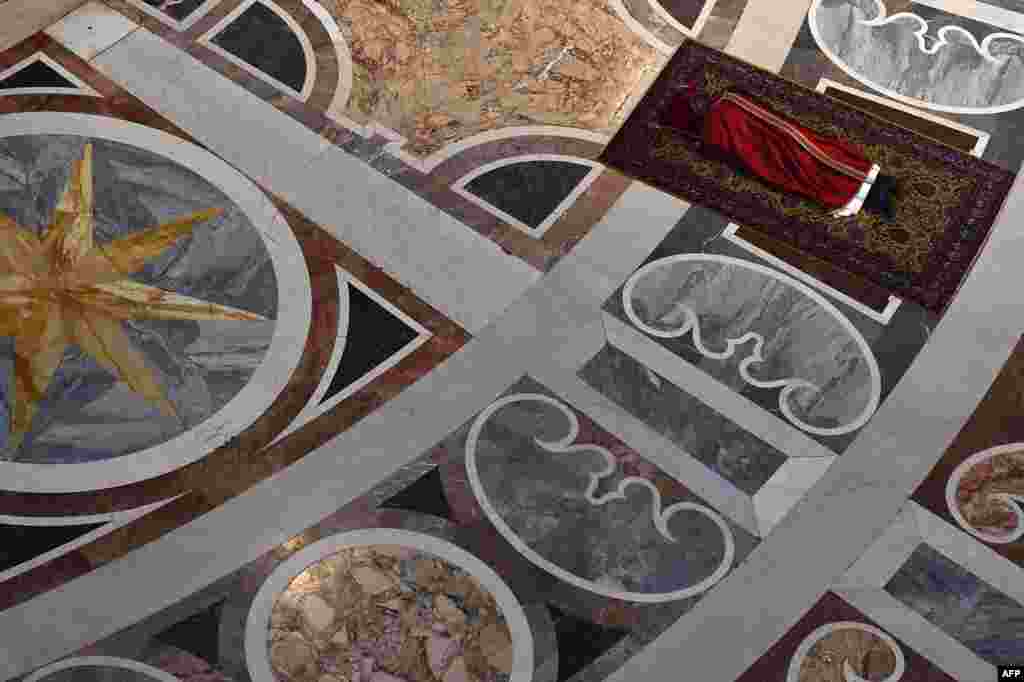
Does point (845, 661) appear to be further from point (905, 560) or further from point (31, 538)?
point (31, 538)

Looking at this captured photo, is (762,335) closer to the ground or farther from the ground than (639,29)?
closer to the ground

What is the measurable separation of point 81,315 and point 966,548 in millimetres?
4920

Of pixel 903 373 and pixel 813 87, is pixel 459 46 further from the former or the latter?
pixel 903 373

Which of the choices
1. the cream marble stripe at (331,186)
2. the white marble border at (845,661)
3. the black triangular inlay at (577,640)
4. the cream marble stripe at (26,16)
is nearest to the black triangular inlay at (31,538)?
the cream marble stripe at (331,186)

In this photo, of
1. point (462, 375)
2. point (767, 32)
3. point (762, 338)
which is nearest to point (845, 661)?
point (762, 338)

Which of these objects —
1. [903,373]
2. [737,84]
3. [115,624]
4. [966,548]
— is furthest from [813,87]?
[115,624]

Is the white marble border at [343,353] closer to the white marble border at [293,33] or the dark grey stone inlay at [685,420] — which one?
the dark grey stone inlay at [685,420]

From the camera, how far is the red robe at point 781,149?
7.59 metres

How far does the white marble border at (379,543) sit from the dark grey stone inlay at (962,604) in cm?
185

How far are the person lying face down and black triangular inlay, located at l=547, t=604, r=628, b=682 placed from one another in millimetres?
3045

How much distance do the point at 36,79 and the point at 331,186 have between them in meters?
2.17

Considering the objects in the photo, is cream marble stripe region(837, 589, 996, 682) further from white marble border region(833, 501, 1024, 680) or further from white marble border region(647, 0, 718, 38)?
white marble border region(647, 0, 718, 38)

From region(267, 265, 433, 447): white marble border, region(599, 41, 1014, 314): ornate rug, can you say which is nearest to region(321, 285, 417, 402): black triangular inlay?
region(267, 265, 433, 447): white marble border

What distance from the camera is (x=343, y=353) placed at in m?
6.88
